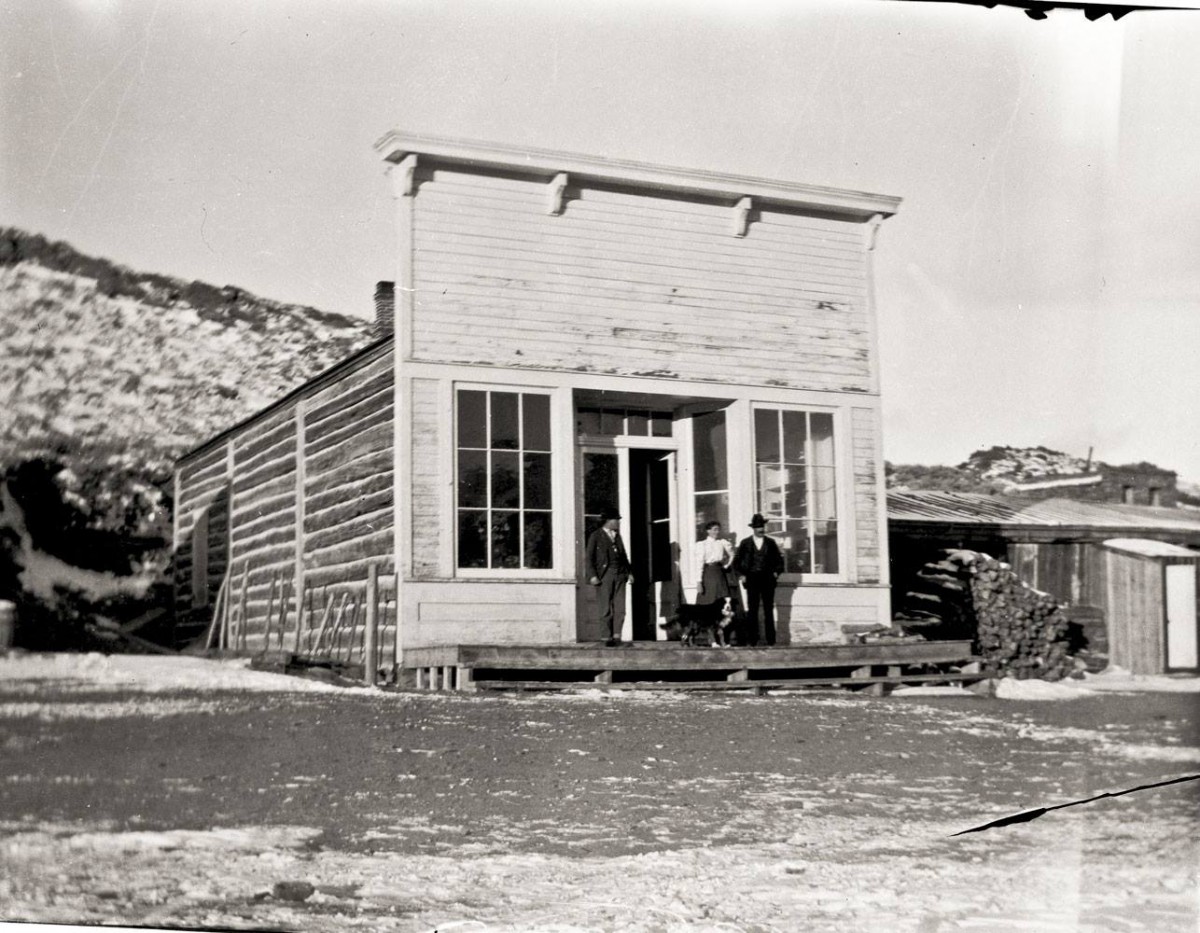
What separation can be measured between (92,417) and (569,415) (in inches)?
106

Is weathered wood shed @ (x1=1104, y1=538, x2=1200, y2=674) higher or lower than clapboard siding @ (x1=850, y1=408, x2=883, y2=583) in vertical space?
lower

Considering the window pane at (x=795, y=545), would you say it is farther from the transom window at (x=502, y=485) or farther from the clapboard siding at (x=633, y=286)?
the transom window at (x=502, y=485)

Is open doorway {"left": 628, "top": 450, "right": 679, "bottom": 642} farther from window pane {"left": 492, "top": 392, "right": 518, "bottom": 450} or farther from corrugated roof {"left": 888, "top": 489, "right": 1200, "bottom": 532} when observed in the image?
corrugated roof {"left": 888, "top": 489, "right": 1200, "bottom": 532}

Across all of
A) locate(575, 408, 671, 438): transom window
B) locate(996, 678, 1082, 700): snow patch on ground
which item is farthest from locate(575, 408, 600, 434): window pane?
locate(996, 678, 1082, 700): snow patch on ground

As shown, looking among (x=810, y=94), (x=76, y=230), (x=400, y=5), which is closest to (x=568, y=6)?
(x=400, y=5)

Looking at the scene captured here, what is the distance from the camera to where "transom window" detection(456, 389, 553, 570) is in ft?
22.2

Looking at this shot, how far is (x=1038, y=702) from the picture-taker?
22.7 feet

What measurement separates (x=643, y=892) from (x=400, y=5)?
3785 mm

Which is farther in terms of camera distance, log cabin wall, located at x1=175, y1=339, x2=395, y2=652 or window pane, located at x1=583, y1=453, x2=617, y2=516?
window pane, located at x1=583, y1=453, x2=617, y2=516

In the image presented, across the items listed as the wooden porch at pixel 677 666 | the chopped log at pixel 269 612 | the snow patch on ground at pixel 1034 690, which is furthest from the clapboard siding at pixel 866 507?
the chopped log at pixel 269 612

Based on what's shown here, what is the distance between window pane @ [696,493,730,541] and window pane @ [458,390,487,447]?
4.60 ft

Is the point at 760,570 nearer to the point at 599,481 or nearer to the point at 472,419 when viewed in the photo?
the point at 599,481

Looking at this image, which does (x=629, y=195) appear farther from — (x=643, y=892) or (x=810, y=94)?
(x=643, y=892)

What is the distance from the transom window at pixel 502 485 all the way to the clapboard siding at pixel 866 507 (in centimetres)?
194
